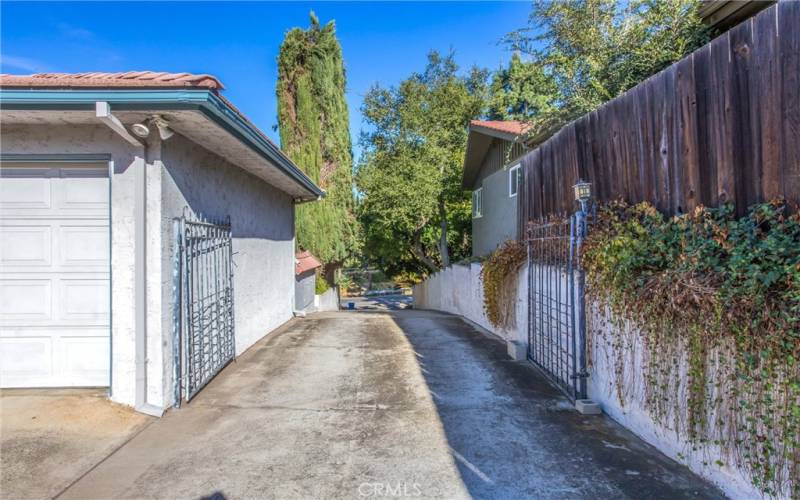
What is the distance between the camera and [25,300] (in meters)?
4.50

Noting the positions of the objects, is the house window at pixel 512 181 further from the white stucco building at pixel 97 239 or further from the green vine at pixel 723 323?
the white stucco building at pixel 97 239

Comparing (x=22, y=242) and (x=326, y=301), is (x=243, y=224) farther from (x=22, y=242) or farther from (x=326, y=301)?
(x=326, y=301)

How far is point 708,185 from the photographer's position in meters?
3.22

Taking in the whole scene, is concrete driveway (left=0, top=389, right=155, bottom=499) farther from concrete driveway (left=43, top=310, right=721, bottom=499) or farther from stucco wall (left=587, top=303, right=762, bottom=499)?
stucco wall (left=587, top=303, right=762, bottom=499)

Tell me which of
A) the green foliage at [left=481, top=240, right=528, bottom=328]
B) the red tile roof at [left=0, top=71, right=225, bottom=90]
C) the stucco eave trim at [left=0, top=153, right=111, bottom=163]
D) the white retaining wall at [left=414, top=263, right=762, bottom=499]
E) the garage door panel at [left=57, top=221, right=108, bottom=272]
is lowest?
the white retaining wall at [left=414, top=263, right=762, bottom=499]

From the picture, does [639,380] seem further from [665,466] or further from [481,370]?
[481,370]

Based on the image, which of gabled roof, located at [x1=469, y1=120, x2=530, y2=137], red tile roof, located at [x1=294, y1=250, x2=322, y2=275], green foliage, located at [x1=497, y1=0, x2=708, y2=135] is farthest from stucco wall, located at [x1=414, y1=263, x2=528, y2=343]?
red tile roof, located at [x1=294, y1=250, x2=322, y2=275]

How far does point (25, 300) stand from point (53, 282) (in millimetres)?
336

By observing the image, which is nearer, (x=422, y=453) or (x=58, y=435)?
(x=422, y=453)

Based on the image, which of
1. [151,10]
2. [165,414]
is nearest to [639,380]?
[165,414]

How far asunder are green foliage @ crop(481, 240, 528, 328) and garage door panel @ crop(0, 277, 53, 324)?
580 centimetres

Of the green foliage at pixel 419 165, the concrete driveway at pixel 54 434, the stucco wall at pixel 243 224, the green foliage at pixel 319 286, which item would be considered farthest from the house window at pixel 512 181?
the concrete driveway at pixel 54 434

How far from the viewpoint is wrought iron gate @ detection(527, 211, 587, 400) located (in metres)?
4.58

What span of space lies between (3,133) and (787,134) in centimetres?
640
